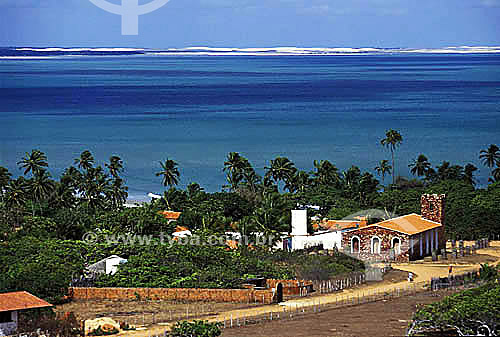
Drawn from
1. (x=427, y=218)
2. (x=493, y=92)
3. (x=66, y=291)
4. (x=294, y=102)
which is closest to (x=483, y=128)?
(x=294, y=102)

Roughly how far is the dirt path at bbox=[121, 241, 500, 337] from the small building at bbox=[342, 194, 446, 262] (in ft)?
3.85

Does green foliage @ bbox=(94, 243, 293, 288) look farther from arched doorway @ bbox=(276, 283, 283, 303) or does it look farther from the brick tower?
the brick tower

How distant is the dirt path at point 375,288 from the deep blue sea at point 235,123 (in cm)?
3834

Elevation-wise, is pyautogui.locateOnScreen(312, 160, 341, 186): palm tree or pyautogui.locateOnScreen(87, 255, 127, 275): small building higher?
pyautogui.locateOnScreen(312, 160, 341, 186): palm tree

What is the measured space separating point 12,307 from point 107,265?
901cm

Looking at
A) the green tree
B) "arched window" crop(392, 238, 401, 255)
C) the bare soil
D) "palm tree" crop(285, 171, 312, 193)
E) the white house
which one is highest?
the green tree

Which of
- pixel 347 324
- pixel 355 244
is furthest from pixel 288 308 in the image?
pixel 355 244

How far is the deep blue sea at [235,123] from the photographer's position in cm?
9900

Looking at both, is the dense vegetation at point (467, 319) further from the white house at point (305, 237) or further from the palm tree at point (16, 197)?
the palm tree at point (16, 197)

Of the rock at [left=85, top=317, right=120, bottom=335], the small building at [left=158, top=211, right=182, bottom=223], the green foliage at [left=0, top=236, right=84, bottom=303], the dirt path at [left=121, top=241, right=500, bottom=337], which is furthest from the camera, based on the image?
the small building at [left=158, top=211, right=182, bottom=223]

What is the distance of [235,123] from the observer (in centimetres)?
12938

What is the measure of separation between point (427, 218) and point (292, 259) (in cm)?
970

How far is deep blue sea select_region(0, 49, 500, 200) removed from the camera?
325 feet

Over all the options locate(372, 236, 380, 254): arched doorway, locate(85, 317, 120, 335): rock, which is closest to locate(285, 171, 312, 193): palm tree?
locate(372, 236, 380, 254): arched doorway
